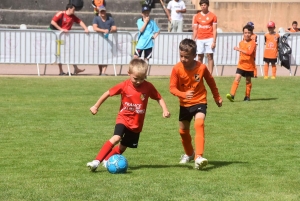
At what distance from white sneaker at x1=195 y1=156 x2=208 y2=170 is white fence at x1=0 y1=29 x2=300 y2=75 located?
13520 mm

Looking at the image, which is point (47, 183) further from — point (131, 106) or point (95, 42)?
point (95, 42)

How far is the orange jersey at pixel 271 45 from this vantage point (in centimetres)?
2259

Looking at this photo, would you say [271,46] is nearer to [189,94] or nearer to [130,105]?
[189,94]

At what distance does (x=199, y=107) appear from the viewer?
927 centimetres

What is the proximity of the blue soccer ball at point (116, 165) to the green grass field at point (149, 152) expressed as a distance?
0.26 feet

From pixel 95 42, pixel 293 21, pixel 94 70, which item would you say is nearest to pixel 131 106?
pixel 95 42

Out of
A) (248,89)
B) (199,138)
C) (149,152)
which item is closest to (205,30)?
(248,89)

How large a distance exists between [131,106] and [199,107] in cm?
83

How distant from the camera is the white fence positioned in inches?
858

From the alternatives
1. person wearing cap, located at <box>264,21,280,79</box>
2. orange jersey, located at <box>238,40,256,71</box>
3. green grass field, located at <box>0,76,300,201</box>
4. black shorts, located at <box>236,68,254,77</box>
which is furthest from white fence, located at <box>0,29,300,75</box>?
black shorts, located at <box>236,68,254,77</box>

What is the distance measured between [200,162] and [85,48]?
45.5ft

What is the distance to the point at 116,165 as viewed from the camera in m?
8.68

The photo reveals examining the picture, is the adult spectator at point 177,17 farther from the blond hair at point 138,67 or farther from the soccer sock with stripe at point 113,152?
the blond hair at point 138,67

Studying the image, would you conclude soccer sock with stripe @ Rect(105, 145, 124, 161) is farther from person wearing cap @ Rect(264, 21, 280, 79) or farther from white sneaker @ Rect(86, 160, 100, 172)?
person wearing cap @ Rect(264, 21, 280, 79)
